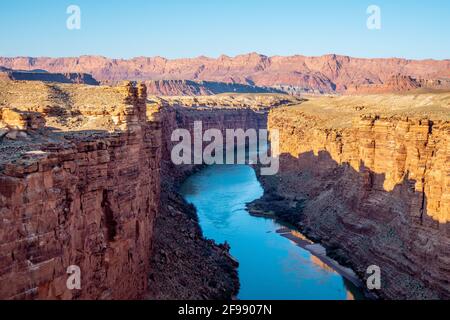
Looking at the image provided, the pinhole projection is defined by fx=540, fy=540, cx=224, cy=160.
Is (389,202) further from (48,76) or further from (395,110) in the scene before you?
(48,76)

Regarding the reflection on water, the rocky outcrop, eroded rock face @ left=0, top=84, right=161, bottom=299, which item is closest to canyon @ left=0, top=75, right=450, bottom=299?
eroded rock face @ left=0, top=84, right=161, bottom=299

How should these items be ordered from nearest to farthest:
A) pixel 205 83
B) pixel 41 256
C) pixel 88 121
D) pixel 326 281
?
pixel 41 256 < pixel 88 121 < pixel 326 281 < pixel 205 83

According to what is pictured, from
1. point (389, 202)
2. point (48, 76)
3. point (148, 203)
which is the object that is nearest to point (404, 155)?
point (389, 202)

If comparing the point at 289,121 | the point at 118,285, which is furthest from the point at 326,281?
the point at 289,121

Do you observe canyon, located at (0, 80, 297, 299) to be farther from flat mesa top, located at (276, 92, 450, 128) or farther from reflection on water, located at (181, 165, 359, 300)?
flat mesa top, located at (276, 92, 450, 128)

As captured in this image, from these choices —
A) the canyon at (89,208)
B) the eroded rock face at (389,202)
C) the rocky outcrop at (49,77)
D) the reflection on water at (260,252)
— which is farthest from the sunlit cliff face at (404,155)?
the rocky outcrop at (49,77)
